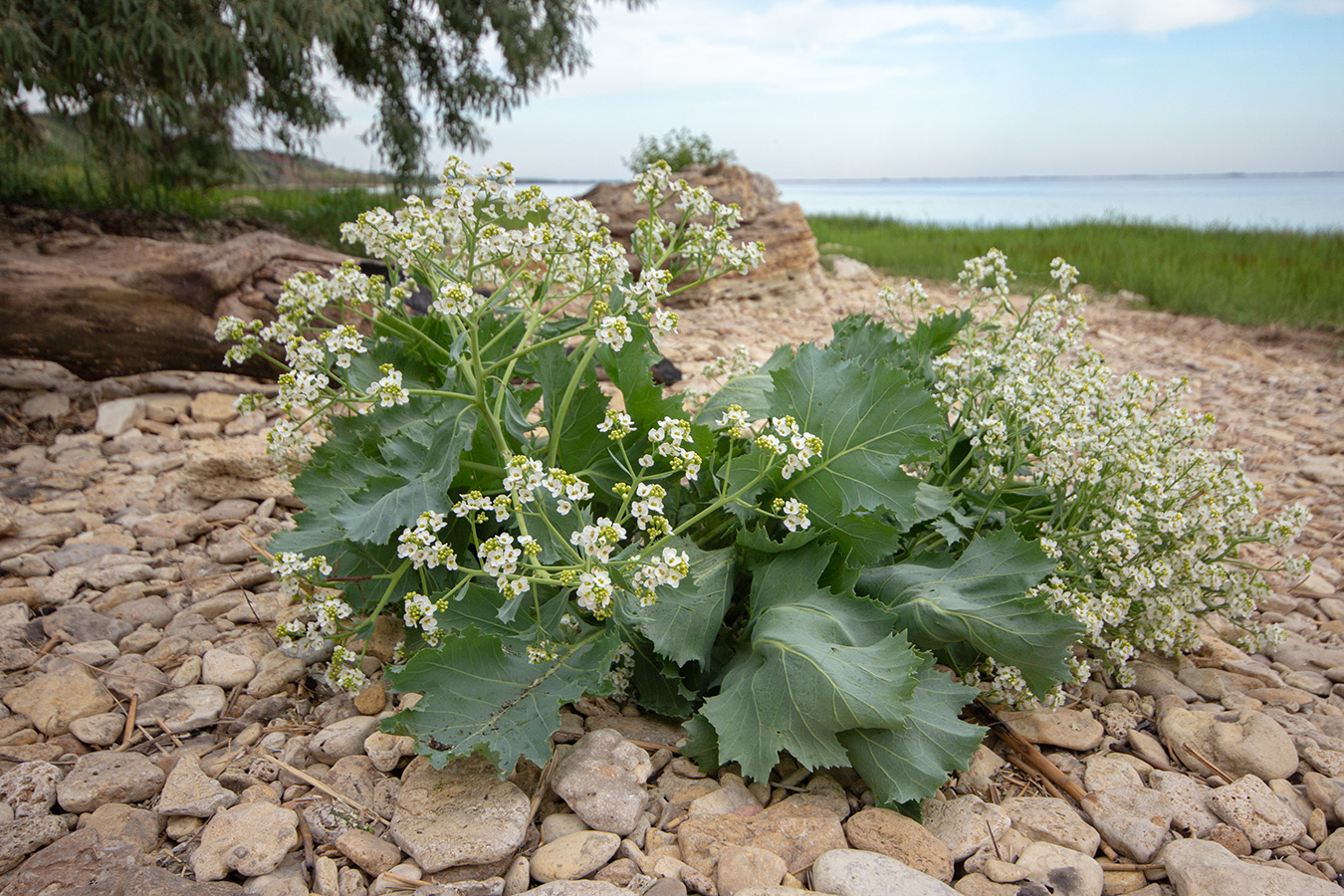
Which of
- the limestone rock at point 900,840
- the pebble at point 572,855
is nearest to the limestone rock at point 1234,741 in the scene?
the limestone rock at point 900,840

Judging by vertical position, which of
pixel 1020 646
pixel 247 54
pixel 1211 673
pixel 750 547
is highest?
pixel 247 54

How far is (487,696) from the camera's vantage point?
1.55 m

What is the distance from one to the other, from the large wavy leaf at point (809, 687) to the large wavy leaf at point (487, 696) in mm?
280

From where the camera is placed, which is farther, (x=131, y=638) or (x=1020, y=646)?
(x=131, y=638)

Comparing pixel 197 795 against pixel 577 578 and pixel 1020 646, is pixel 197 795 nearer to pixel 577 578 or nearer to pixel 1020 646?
pixel 577 578

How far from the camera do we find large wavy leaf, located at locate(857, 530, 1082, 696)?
1.79 meters

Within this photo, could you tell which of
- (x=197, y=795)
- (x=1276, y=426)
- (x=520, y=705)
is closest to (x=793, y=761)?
(x=520, y=705)

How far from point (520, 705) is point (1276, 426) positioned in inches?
193

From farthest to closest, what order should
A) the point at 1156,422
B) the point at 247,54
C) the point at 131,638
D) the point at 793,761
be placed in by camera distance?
the point at 247,54 → the point at 1156,422 → the point at 131,638 → the point at 793,761

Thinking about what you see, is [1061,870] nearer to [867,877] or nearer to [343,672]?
[867,877]

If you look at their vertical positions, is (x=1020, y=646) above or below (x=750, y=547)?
below

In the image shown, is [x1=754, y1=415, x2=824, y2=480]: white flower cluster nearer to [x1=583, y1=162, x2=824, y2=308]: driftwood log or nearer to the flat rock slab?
the flat rock slab

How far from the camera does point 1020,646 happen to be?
1799mm

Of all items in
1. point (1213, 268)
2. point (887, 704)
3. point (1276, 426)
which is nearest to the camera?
point (887, 704)
